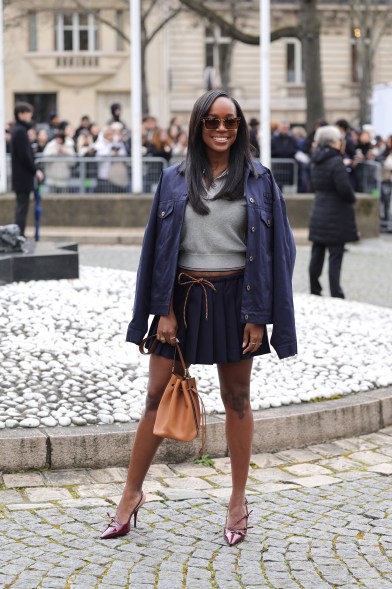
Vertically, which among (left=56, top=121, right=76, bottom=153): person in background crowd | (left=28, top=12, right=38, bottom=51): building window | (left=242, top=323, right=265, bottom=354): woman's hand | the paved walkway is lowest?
the paved walkway

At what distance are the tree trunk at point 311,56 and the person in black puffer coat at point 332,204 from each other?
13497 millimetres

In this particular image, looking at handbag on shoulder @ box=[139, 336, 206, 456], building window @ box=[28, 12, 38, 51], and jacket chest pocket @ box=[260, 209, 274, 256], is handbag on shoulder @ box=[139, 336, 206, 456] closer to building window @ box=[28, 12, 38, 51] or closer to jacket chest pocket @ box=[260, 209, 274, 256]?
jacket chest pocket @ box=[260, 209, 274, 256]

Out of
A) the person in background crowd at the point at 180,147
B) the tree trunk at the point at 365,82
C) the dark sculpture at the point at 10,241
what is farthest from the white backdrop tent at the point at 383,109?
the dark sculpture at the point at 10,241

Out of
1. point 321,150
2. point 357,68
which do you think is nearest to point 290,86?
point 357,68

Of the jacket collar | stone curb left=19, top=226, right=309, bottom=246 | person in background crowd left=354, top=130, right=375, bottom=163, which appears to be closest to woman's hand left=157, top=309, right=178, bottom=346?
the jacket collar

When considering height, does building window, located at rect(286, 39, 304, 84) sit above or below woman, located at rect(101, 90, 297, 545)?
above

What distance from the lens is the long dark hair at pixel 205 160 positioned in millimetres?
5402

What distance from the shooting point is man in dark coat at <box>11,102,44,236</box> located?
16500 millimetres

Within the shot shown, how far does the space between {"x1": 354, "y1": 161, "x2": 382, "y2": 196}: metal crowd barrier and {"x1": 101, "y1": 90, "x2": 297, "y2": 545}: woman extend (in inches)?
689

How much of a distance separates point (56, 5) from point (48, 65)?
379 centimetres

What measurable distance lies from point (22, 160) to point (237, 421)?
12.0m

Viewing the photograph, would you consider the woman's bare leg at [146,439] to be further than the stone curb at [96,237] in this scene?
No

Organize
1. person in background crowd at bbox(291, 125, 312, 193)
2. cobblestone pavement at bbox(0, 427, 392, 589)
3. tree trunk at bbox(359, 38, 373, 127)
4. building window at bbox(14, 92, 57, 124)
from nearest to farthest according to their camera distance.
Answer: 1. cobblestone pavement at bbox(0, 427, 392, 589)
2. person in background crowd at bbox(291, 125, 312, 193)
3. tree trunk at bbox(359, 38, 373, 127)
4. building window at bbox(14, 92, 57, 124)

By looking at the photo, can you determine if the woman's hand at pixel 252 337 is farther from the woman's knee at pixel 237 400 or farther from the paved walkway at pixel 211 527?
the paved walkway at pixel 211 527
